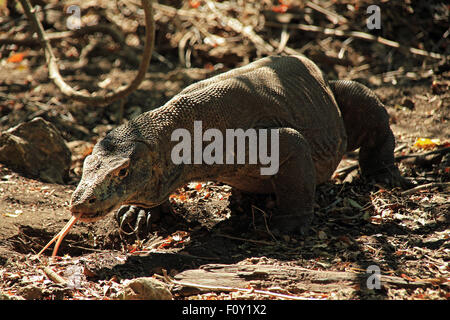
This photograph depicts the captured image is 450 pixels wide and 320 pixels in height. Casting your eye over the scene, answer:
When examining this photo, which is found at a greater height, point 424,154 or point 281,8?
point 281,8

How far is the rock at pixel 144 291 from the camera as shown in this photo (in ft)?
11.5

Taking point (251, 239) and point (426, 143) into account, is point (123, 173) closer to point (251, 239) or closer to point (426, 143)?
point (251, 239)

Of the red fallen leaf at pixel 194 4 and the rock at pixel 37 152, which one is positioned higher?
the red fallen leaf at pixel 194 4

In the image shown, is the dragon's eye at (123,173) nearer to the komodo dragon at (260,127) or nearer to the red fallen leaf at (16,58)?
the komodo dragon at (260,127)

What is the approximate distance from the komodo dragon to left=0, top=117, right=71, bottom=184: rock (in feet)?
6.03

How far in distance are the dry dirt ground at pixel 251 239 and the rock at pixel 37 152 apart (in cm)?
14

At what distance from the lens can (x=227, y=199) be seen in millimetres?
5426

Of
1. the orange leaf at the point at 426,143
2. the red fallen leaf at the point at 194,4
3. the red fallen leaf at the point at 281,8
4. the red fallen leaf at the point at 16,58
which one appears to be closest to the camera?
the orange leaf at the point at 426,143

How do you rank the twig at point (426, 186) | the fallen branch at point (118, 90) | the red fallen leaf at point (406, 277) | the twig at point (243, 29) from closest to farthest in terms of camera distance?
the red fallen leaf at point (406, 277) < the twig at point (426, 186) < the fallen branch at point (118, 90) < the twig at point (243, 29)

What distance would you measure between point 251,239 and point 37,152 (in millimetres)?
2520

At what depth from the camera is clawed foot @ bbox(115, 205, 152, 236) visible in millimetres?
4953

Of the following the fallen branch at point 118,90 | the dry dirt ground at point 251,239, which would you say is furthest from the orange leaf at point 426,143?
the fallen branch at point 118,90

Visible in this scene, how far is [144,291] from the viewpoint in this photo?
11.6 feet

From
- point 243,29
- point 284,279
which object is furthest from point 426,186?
point 243,29
